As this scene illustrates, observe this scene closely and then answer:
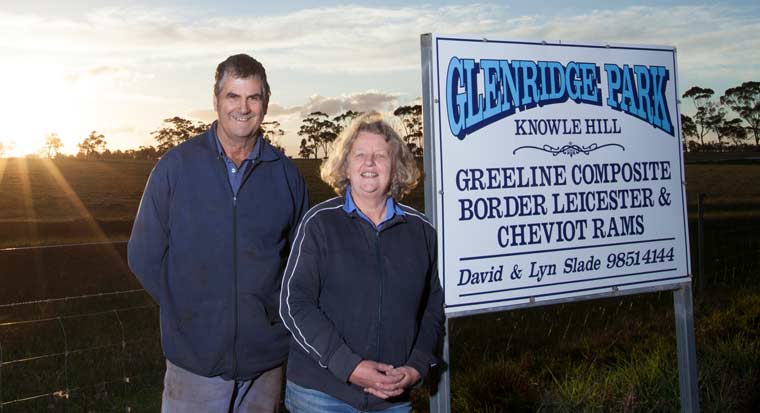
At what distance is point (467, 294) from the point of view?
3.88 m

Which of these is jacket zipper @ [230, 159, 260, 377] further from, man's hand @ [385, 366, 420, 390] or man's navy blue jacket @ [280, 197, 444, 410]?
man's hand @ [385, 366, 420, 390]

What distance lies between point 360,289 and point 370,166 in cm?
43

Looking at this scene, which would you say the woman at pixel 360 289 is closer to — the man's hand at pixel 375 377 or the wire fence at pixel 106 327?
the man's hand at pixel 375 377

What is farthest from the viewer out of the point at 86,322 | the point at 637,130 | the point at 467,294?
the point at 86,322

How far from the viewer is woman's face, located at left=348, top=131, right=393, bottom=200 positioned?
2.86 meters

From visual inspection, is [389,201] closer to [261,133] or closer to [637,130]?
[261,133]

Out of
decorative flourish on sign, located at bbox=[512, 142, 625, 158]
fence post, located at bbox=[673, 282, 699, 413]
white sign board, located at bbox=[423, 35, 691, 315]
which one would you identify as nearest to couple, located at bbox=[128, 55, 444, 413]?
white sign board, located at bbox=[423, 35, 691, 315]

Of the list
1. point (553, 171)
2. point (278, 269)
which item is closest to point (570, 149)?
point (553, 171)

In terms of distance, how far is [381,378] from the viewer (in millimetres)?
2725

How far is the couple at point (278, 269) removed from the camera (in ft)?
9.10

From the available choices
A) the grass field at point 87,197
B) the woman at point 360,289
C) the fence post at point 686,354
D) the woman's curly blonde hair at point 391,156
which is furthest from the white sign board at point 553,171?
the grass field at point 87,197

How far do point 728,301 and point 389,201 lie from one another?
23.1 feet

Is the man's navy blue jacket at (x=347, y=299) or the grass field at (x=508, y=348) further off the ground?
the man's navy blue jacket at (x=347, y=299)

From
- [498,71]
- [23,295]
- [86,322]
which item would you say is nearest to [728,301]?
[498,71]
